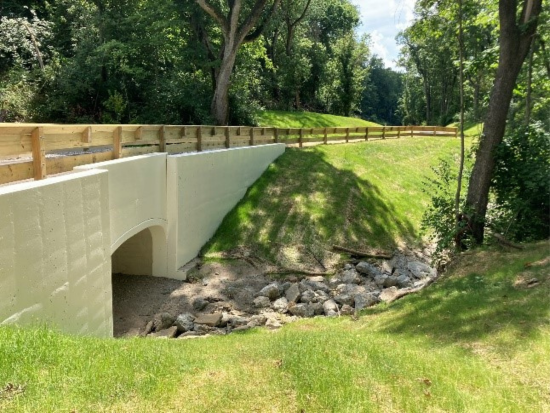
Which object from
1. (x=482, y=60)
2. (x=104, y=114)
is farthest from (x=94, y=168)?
(x=104, y=114)

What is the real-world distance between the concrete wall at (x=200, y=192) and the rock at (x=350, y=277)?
5112mm

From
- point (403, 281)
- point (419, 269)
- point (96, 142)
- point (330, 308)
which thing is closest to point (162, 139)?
point (96, 142)

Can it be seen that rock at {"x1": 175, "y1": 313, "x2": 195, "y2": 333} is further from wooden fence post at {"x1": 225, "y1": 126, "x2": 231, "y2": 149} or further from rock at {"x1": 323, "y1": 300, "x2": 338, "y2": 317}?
wooden fence post at {"x1": 225, "y1": 126, "x2": 231, "y2": 149}

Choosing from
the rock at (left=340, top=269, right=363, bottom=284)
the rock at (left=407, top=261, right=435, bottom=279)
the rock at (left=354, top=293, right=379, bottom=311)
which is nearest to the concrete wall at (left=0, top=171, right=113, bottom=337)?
the rock at (left=354, top=293, right=379, bottom=311)

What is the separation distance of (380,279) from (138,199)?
780cm

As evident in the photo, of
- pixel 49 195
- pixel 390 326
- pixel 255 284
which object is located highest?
pixel 49 195

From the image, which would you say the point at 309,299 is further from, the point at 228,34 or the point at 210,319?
the point at 228,34

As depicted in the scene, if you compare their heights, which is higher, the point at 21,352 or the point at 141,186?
the point at 141,186

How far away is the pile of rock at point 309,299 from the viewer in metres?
10.3

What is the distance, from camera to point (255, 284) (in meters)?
13.2

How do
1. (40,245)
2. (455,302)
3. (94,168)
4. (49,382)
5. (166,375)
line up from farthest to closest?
(94,168), (455,302), (40,245), (166,375), (49,382)

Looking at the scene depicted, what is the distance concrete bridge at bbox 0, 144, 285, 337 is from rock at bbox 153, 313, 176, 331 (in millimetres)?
1939

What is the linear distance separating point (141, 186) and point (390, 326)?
6.85 metres

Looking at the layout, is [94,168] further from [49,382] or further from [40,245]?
[49,382]
